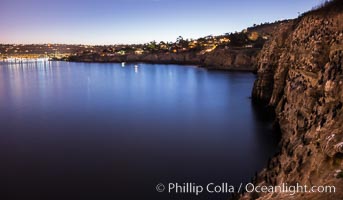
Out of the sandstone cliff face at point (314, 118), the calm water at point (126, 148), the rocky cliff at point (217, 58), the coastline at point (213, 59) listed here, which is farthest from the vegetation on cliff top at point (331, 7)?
the rocky cliff at point (217, 58)

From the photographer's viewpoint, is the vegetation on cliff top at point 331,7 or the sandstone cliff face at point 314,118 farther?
the vegetation on cliff top at point 331,7

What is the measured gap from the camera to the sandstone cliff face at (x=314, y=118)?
7637 millimetres

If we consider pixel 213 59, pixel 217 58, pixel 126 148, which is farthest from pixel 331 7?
pixel 213 59

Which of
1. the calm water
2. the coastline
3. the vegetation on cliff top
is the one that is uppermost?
the vegetation on cliff top

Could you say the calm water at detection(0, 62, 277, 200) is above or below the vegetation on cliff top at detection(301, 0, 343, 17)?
below

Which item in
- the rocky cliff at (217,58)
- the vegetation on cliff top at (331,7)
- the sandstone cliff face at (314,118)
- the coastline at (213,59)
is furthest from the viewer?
the rocky cliff at (217,58)

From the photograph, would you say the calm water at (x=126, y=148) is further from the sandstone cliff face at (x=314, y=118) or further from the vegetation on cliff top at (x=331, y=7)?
the vegetation on cliff top at (x=331, y=7)

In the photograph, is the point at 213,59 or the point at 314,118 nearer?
the point at 314,118

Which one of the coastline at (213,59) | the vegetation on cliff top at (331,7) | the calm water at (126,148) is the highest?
the vegetation on cliff top at (331,7)

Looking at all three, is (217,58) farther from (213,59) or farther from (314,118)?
(314,118)

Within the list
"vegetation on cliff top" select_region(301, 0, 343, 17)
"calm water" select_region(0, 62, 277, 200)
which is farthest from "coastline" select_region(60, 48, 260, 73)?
"vegetation on cliff top" select_region(301, 0, 343, 17)

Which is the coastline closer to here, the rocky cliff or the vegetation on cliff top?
the rocky cliff

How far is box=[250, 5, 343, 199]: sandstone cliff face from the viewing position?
7637 millimetres

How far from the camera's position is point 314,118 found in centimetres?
1148
